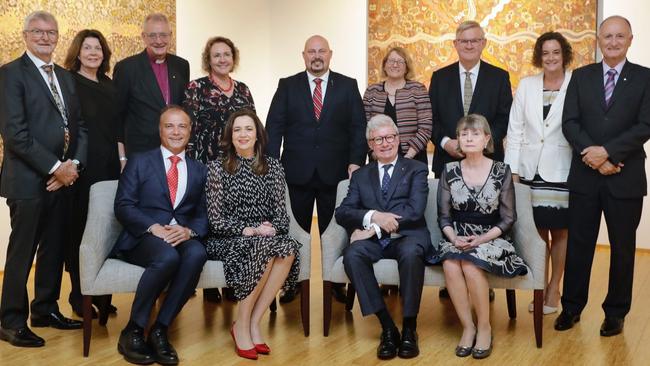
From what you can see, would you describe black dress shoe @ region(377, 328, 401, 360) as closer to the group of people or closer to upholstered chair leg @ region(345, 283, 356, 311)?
the group of people

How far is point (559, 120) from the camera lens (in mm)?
4398

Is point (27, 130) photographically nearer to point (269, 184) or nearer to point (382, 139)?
point (269, 184)

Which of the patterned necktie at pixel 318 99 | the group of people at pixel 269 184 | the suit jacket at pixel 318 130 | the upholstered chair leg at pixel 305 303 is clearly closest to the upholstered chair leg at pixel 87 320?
the group of people at pixel 269 184

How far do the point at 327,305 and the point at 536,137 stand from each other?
65.4 inches

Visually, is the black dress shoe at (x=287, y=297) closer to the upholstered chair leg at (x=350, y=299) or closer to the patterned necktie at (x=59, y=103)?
the upholstered chair leg at (x=350, y=299)

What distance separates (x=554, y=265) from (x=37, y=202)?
3168mm

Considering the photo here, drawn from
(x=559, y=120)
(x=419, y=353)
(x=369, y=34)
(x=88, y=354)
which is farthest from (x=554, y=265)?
(x=369, y=34)

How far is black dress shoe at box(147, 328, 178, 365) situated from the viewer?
3637mm

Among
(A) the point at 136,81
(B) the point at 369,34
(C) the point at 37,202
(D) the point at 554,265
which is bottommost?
(D) the point at 554,265

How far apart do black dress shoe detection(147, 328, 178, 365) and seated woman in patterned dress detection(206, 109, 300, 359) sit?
0.35m

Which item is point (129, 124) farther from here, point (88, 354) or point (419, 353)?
point (419, 353)

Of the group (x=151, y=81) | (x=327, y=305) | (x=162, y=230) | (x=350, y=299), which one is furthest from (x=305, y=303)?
(x=151, y=81)

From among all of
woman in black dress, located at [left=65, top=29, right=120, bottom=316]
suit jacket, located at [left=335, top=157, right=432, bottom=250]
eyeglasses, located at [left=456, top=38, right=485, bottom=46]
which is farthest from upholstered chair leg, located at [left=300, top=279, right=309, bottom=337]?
eyeglasses, located at [left=456, top=38, right=485, bottom=46]

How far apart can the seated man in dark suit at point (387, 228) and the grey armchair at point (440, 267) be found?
70mm
